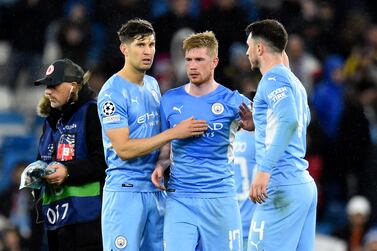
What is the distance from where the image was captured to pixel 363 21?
16328 mm

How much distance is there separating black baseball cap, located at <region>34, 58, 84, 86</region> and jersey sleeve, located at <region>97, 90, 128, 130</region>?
0.54 m

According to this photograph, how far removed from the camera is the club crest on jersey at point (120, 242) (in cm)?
848

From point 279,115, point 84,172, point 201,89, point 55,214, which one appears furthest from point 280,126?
point 55,214

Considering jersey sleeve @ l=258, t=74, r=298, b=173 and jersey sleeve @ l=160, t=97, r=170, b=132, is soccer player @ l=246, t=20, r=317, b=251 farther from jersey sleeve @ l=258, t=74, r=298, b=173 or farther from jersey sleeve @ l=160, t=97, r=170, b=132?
jersey sleeve @ l=160, t=97, r=170, b=132

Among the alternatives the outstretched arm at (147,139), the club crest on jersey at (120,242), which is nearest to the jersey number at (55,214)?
the club crest on jersey at (120,242)

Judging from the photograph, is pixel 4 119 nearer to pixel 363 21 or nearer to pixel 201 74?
pixel 363 21

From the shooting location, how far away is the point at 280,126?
8.03 meters

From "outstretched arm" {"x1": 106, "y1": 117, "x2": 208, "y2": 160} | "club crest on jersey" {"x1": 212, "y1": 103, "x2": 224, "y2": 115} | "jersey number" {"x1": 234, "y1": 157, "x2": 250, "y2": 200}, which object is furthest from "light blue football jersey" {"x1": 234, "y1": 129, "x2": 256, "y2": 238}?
"outstretched arm" {"x1": 106, "y1": 117, "x2": 208, "y2": 160}

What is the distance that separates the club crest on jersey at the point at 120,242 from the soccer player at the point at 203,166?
1.08 feet

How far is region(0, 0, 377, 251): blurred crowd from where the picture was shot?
46.3 ft

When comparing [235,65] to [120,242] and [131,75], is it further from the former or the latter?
→ [120,242]

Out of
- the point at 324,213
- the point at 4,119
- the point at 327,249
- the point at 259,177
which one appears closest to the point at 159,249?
the point at 259,177

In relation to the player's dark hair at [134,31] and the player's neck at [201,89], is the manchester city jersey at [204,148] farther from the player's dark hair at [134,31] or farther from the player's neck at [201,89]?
the player's dark hair at [134,31]

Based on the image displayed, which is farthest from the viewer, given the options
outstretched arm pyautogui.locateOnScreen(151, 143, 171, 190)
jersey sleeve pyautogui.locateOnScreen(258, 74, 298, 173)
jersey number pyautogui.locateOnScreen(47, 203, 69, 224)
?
jersey number pyautogui.locateOnScreen(47, 203, 69, 224)
